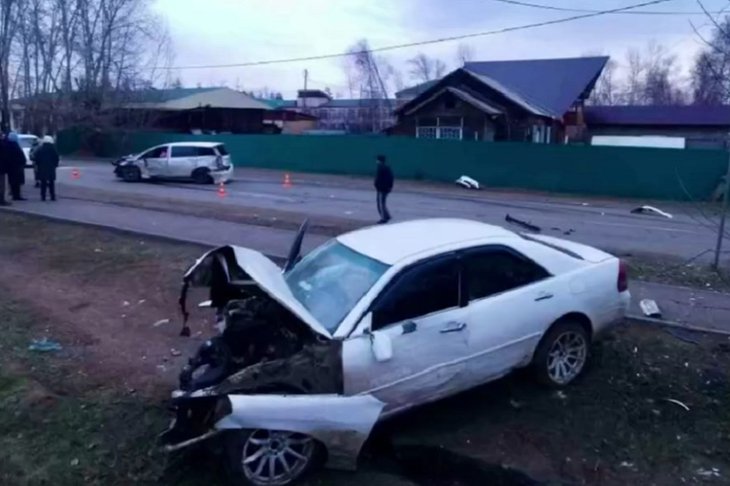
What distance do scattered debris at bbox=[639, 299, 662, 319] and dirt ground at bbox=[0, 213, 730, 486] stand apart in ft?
2.17

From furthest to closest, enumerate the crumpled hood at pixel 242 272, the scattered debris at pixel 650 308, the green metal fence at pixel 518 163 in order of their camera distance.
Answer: the green metal fence at pixel 518 163 < the scattered debris at pixel 650 308 < the crumpled hood at pixel 242 272

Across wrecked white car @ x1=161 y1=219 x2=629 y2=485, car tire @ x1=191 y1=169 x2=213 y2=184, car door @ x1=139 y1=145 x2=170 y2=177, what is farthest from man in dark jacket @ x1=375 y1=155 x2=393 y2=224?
car door @ x1=139 y1=145 x2=170 y2=177

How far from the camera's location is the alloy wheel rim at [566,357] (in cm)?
625

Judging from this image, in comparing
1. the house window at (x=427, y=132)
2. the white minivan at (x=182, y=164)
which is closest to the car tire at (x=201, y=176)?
the white minivan at (x=182, y=164)

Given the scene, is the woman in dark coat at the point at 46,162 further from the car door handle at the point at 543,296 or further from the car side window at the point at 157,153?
the car door handle at the point at 543,296

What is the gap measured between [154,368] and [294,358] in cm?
259

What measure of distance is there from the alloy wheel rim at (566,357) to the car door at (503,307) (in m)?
0.26

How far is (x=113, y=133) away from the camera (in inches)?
2062

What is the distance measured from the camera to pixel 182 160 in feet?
102

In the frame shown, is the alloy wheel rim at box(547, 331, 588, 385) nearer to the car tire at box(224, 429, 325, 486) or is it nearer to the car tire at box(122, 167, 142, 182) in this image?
the car tire at box(224, 429, 325, 486)

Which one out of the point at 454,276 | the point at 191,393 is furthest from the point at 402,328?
the point at 191,393

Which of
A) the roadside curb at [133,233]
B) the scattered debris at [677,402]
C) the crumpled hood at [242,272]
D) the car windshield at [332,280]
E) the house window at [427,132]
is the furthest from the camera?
the house window at [427,132]

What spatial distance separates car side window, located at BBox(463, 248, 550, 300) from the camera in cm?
586

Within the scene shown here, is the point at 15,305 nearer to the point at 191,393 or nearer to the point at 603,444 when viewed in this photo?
the point at 191,393
